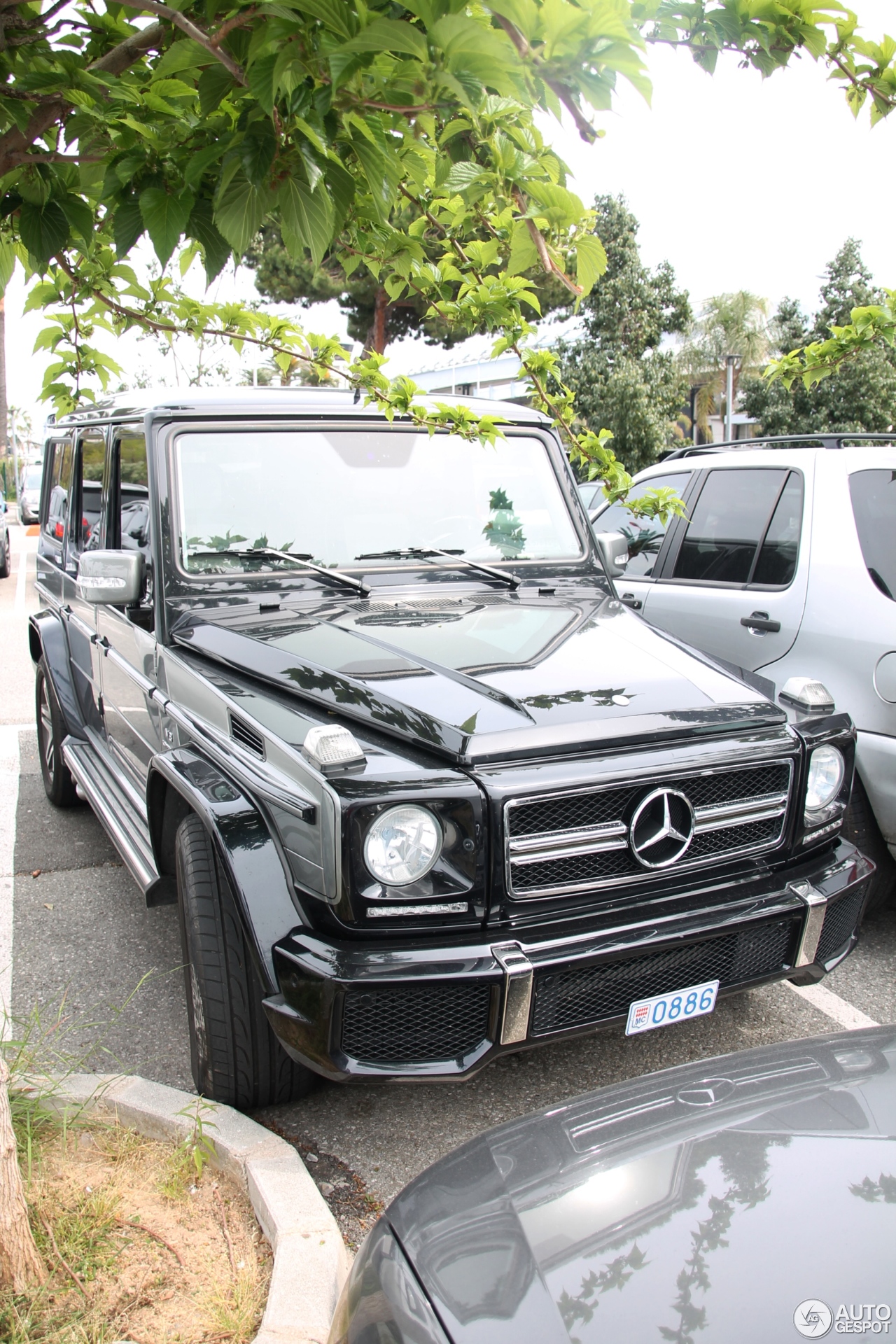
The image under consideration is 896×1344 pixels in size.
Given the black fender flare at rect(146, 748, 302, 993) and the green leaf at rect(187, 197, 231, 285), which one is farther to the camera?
the black fender flare at rect(146, 748, 302, 993)

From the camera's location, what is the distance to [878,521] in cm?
396

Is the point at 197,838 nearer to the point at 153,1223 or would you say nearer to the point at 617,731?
the point at 153,1223

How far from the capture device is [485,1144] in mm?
1581

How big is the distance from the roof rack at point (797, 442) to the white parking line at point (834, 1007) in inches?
90.9

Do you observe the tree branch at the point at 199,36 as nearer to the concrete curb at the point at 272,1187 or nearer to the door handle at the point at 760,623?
the concrete curb at the point at 272,1187

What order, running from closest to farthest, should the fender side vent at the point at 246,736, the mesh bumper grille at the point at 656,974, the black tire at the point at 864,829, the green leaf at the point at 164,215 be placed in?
1. the green leaf at the point at 164,215
2. the mesh bumper grille at the point at 656,974
3. the fender side vent at the point at 246,736
4. the black tire at the point at 864,829

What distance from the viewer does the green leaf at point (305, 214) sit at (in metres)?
1.54

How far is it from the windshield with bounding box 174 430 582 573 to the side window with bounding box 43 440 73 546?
75.9 inches

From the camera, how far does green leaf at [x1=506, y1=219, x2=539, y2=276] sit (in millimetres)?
1634

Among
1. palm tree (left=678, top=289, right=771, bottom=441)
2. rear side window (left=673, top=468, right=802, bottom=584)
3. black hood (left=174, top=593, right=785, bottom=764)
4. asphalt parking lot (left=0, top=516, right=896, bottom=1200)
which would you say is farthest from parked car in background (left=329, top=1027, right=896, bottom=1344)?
palm tree (left=678, top=289, right=771, bottom=441)

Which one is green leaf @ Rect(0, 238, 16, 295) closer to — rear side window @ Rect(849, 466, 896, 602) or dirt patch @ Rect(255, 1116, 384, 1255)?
dirt patch @ Rect(255, 1116, 384, 1255)

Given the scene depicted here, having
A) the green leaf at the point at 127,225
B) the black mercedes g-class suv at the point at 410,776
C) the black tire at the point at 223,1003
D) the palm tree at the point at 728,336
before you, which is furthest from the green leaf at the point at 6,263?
the palm tree at the point at 728,336

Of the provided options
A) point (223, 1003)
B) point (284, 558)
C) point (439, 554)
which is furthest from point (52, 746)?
point (223, 1003)

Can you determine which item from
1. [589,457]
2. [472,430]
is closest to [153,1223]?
[472,430]
